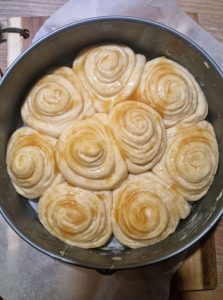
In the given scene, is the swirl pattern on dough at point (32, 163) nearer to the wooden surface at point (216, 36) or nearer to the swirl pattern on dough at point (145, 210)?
the swirl pattern on dough at point (145, 210)

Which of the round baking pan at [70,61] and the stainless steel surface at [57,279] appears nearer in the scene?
the round baking pan at [70,61]

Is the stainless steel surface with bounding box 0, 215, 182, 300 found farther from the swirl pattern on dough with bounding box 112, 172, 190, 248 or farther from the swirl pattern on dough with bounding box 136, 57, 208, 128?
the swirl pattern on dough with bounding box 136, 57, 208, 128

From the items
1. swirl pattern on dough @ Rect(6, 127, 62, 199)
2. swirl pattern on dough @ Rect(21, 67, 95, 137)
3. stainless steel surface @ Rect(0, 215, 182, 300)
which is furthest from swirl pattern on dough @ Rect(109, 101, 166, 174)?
stainless steel surface @ Rect(0, 215, 182, 300)

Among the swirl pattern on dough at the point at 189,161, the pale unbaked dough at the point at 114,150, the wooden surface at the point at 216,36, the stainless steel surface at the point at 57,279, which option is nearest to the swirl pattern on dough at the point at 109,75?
the pale unbaked dough at the point at 114,150

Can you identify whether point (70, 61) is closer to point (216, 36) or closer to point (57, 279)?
point (216, 36)

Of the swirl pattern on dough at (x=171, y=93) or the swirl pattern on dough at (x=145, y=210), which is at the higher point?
the swirl pattern on dough at (x=171, y=93)

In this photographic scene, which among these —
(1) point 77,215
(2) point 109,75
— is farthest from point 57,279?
(2) point 109,75
